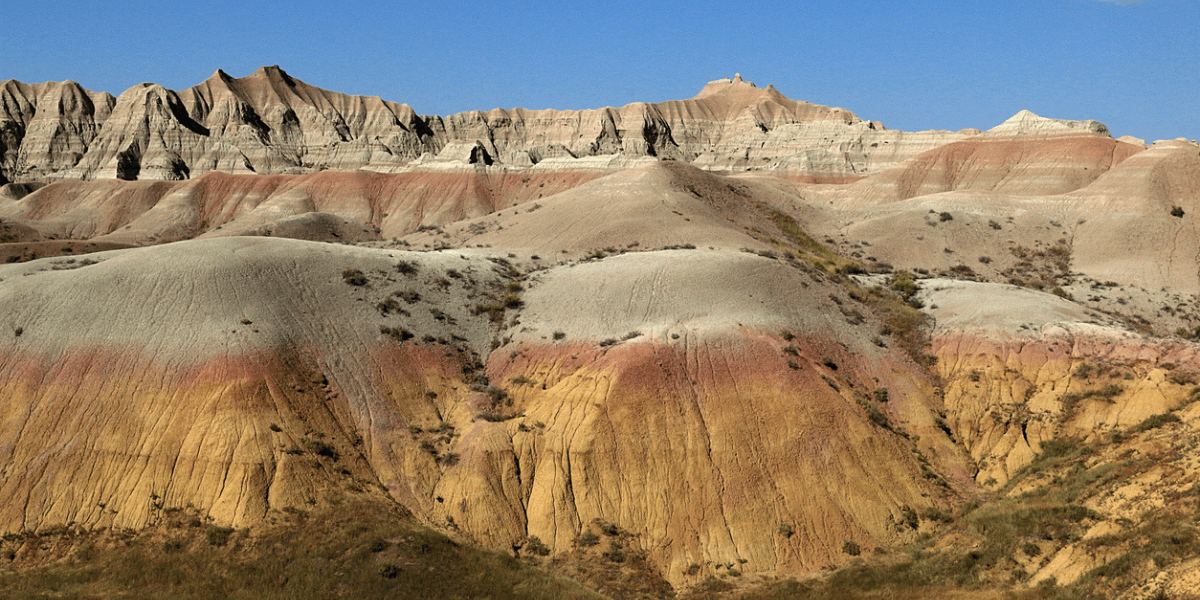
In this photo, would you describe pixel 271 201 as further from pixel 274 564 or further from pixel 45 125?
pixel 274 564

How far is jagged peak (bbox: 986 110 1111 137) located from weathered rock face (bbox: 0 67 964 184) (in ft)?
35.2

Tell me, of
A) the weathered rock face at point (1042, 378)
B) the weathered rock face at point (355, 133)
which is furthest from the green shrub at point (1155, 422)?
the weathered rock face at point (355, 133)

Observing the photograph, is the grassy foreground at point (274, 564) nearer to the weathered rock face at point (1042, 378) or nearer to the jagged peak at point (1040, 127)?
the weathered rock face at point (1042, 378)

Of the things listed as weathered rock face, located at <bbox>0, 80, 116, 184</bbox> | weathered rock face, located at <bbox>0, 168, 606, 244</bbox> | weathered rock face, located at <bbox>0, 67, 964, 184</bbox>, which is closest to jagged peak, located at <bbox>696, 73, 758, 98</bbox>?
weathered rock face, located at <bbox>0, 67, 964, 184</bbox>

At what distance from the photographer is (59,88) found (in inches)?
5743

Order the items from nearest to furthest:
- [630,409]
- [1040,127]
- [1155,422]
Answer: [1155,422], [630,409], [1040,127]

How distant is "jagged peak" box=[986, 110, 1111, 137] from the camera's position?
103 m

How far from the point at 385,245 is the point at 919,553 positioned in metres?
46.6

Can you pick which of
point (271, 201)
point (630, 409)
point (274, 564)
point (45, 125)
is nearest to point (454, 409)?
point (630, 409)

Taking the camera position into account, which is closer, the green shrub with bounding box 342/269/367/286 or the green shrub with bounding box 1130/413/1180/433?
the green shrub with bounding box 1130/413/1180/433

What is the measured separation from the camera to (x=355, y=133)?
6107 inches

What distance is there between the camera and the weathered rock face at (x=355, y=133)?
131000mm

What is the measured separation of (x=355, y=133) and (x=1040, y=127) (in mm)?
111229

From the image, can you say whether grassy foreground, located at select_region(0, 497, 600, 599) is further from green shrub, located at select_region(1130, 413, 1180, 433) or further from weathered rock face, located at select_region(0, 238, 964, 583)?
green shrub, located at select_region(1130, 413, 1180, 433)
